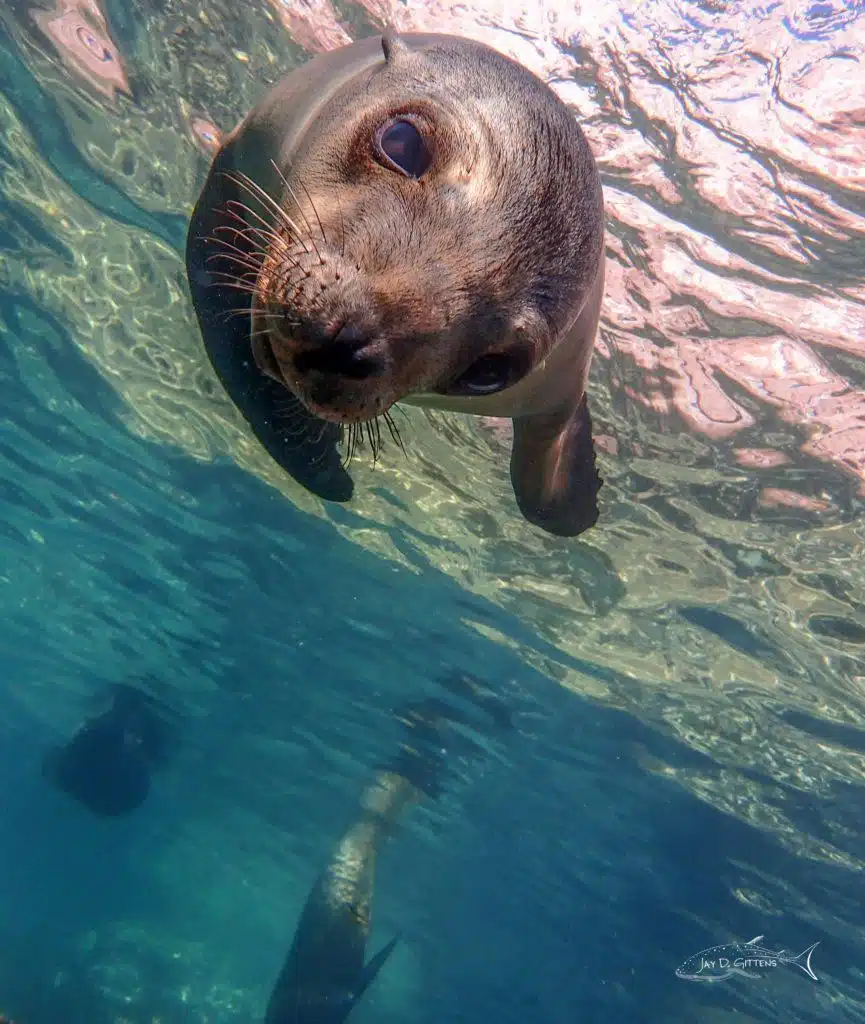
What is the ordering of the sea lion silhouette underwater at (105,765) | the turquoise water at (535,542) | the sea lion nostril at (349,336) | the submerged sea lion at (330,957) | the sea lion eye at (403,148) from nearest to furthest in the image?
the sea lion nostril at (349,336) < the sea lion eye at (403,148) < the turquoise water at (535,542) < the submerged sea lion at (330,957) < the sea lion silhouette underwater at (105,765)

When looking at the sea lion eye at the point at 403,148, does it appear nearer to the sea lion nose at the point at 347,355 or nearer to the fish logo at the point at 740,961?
the sea lion nose at the point at 347,355

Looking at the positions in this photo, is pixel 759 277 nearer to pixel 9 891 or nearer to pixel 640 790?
pixel 640 790

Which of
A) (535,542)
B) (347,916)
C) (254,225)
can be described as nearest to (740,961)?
(347,916)

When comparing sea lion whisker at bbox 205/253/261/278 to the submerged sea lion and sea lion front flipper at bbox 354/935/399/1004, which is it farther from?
sea lion front flipper at bbox 354/935/399/1004

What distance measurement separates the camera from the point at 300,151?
2.81 meters

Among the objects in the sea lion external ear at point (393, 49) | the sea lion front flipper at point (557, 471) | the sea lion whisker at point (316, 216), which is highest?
the sea lion external ear at point (393, 49)

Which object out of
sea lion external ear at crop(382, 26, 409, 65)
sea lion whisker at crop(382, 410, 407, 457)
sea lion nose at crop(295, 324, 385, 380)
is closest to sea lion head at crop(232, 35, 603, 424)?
sea lion nose at crop(295, 324, 385, 380)

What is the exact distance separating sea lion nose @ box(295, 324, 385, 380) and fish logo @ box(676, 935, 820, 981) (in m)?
25.2

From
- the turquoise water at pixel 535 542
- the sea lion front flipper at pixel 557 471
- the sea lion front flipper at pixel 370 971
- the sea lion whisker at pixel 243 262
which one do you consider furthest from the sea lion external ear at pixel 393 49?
the sea lion front flipper at pixel 370 971

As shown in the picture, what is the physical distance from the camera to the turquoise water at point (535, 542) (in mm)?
6363

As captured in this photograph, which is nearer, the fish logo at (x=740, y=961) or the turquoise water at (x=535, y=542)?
the turquoise water at (x=535, y=542)

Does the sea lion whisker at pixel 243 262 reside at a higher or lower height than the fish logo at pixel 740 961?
higher

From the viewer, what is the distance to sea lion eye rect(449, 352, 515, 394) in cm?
238

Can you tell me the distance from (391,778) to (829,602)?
18.7m
